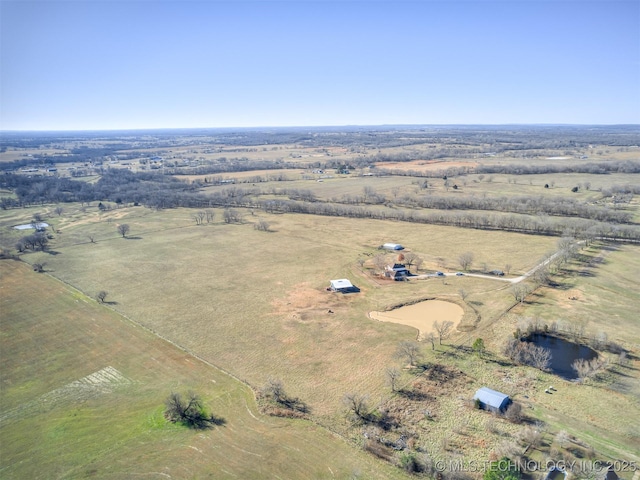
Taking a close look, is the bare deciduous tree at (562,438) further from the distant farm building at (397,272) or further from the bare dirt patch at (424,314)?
the distant farm building at (397,272)

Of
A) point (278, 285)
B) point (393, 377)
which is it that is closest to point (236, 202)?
point (278, 285)

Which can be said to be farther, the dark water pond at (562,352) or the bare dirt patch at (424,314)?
the bare dirt patch at (424,314)

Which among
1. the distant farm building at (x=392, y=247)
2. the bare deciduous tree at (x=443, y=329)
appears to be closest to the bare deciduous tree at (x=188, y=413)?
the bare deciduous tree at (x=443, y=329)

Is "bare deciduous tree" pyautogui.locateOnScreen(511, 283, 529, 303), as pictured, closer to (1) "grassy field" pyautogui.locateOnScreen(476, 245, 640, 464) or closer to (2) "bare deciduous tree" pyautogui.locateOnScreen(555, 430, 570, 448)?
(1) "grassy field" pyautogui.locateOnScreen(476, 245, 640, 464)

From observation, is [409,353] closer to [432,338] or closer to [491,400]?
[432,338]

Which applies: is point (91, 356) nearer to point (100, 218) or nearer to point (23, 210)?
point (100, 218)

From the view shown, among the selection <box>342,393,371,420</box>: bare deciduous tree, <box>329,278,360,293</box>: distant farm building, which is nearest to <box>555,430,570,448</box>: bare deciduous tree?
<box>342,393,371,420</box>: bare deciduous tree
